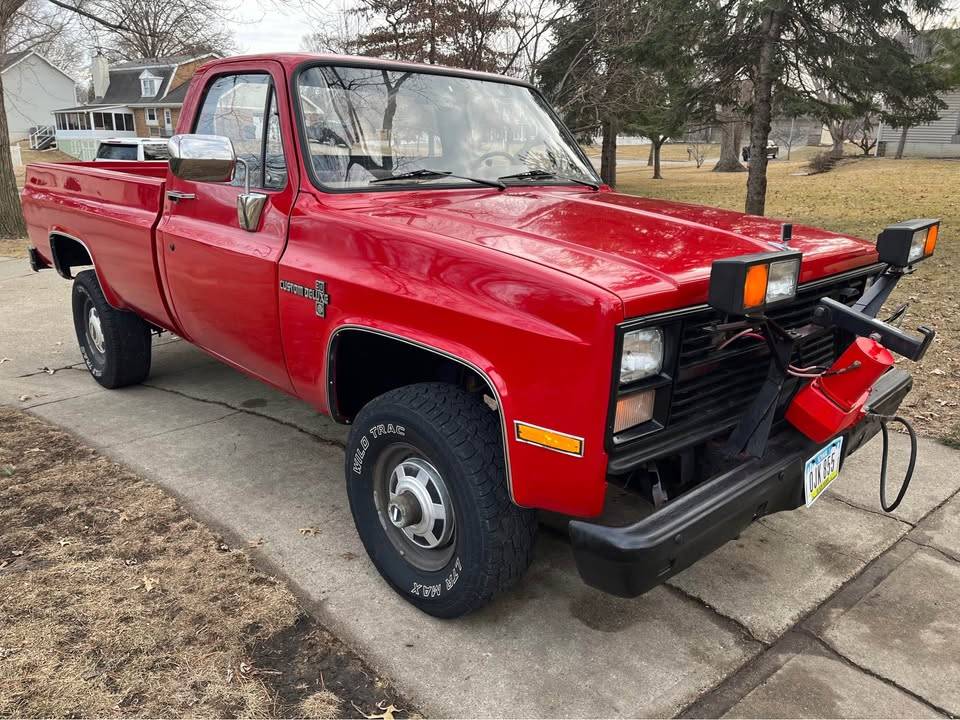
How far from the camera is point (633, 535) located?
6.77 ft

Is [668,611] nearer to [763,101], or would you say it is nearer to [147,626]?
[147,626]

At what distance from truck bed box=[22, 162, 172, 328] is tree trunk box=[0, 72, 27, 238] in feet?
30.1

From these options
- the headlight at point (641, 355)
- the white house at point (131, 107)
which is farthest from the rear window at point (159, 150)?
the white house at point (131, 107)

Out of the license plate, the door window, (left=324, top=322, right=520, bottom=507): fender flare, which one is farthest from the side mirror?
the license plate

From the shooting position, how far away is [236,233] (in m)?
3.36

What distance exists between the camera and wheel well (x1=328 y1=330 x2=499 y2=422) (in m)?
Answer: 2.86

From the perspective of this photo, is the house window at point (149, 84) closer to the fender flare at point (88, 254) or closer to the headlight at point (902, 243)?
the fender flare at point (88, 254)

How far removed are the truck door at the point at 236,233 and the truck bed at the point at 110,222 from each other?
8.3 inches

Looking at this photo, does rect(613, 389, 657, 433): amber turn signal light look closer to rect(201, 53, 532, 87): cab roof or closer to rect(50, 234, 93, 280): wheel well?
rect(201, 53, 532, 87): cab roof

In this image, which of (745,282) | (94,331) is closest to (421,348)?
(745,282)

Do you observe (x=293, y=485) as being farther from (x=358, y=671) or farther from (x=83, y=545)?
(x=358, y=671)

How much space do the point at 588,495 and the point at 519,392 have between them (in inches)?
13.9

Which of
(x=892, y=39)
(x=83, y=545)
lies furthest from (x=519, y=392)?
(x=892, y=39)

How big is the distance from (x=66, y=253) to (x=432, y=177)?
334cm
